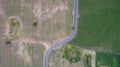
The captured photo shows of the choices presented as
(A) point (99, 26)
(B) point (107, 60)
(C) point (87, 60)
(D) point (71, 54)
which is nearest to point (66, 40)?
(D) point (71, 54)

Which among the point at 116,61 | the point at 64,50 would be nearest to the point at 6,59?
the point at 64,50

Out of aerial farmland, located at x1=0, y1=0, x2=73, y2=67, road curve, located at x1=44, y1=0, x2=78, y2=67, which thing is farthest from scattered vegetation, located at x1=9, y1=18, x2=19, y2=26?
road curve, located at x1=44, y1=0, x2=78, y2=67

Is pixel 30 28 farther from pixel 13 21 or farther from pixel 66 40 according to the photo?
pixel 66 40

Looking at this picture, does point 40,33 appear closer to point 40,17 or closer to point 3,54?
point 40,17

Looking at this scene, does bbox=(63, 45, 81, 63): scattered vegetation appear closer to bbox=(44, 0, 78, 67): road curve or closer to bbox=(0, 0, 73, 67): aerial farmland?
bbox=(44, 0, 78, 67): road curve

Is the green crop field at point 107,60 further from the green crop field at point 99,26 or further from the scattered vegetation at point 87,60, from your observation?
the scattered vegetation at point 87,60

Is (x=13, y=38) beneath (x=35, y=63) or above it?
above
